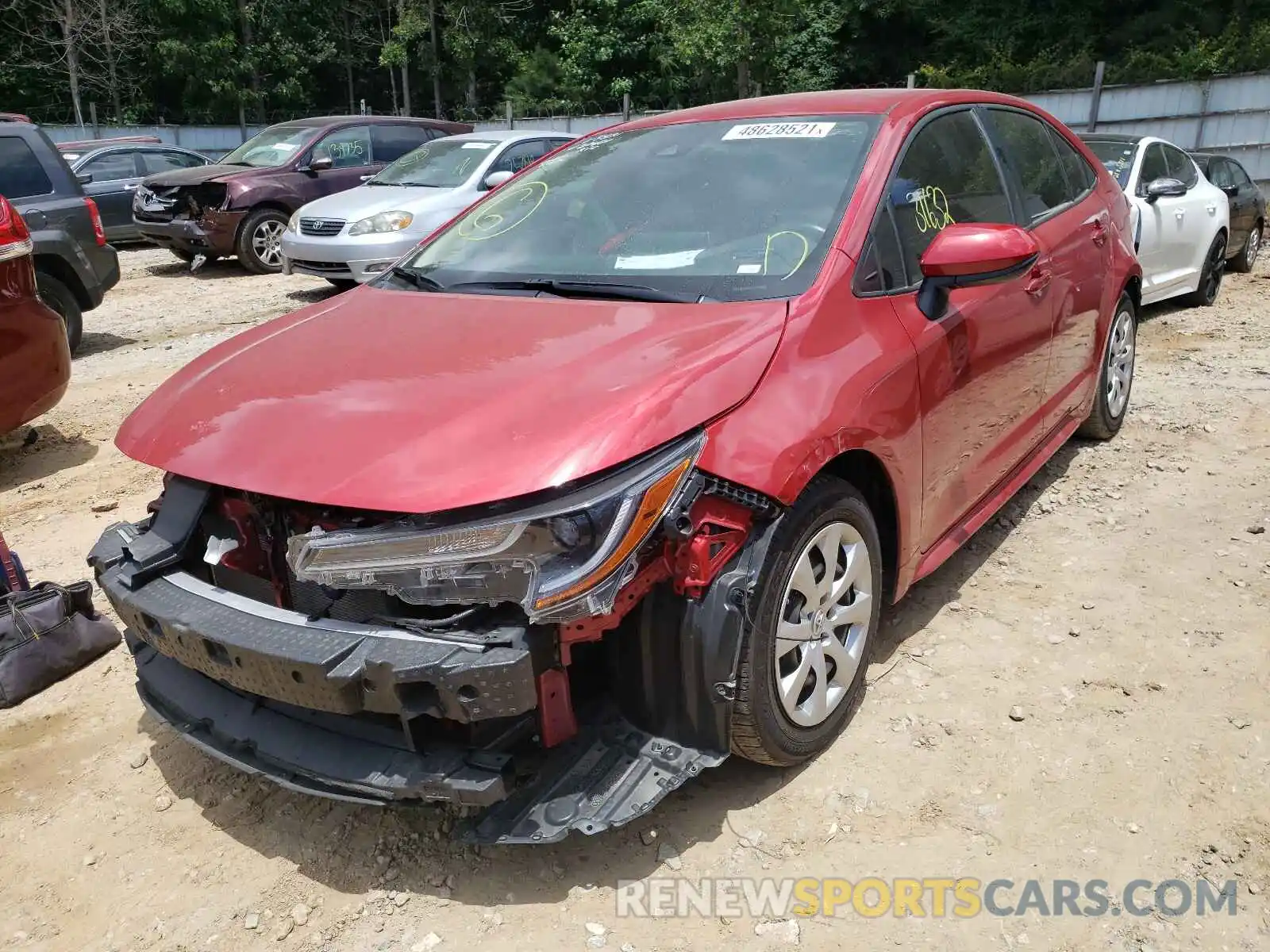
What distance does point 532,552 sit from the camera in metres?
2.02

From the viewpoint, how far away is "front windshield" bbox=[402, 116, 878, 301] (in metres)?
2.76

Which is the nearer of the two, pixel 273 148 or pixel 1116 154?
pixel 1116 154

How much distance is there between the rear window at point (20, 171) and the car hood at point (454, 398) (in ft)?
18.3

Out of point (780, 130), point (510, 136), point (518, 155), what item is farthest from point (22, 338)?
point (510, 136)

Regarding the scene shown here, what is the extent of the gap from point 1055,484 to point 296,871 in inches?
140

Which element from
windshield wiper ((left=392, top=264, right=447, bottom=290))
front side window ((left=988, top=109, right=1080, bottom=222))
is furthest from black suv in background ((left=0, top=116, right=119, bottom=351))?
front side window ((left=988, top=109, right=1080, bottom=222))

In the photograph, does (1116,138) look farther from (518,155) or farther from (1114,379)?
(518,155)

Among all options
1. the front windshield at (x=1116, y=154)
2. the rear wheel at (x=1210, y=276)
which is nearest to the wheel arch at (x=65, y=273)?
the front windshield at (x=1116, y=154)

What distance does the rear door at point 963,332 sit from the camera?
2883 mm

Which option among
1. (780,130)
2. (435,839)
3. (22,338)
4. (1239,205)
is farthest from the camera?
(1239,205)

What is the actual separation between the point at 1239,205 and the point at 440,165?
759cm

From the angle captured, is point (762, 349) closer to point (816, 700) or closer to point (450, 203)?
point (816, 700)

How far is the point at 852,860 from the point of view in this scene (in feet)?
7.74

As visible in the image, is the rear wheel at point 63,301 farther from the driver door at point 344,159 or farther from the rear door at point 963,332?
the rear door at point 963,332
